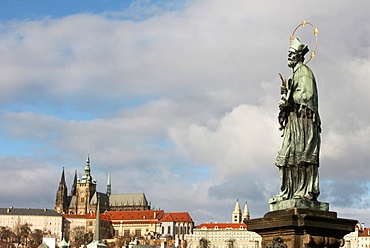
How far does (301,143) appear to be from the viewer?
12.1 m

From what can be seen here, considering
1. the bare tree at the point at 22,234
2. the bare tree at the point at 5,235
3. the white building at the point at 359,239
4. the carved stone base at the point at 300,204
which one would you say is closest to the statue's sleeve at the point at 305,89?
the carved stone base at the point at 300,204

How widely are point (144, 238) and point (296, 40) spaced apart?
188m

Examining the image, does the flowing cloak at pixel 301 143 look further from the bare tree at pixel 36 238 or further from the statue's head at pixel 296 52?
the bare tree at pixel 36 238

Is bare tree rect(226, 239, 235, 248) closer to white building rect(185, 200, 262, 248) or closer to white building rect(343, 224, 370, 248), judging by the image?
white building rect(185, 200, 262, 248)

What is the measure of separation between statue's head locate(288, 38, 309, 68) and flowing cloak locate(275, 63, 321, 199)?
337 millimetres

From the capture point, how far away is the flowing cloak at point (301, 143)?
11961 mm

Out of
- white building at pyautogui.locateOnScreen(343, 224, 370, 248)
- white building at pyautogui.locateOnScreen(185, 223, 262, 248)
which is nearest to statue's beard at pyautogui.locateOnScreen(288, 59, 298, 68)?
white building at pyautogui.locateOnScreen(343, 224, 370, 248)

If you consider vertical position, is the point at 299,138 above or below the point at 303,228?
above

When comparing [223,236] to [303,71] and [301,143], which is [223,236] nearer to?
[303,71]

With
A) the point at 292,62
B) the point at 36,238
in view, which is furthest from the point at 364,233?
the point at 292,62

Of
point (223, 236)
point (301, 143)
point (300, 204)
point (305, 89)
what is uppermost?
point (223, 236)

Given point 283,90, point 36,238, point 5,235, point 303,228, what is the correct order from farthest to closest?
point 36,238 < point 5,235 < point 283,90 < point 303,228

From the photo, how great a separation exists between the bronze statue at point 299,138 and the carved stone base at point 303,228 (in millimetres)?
510

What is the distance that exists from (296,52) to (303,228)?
11.5 feet
